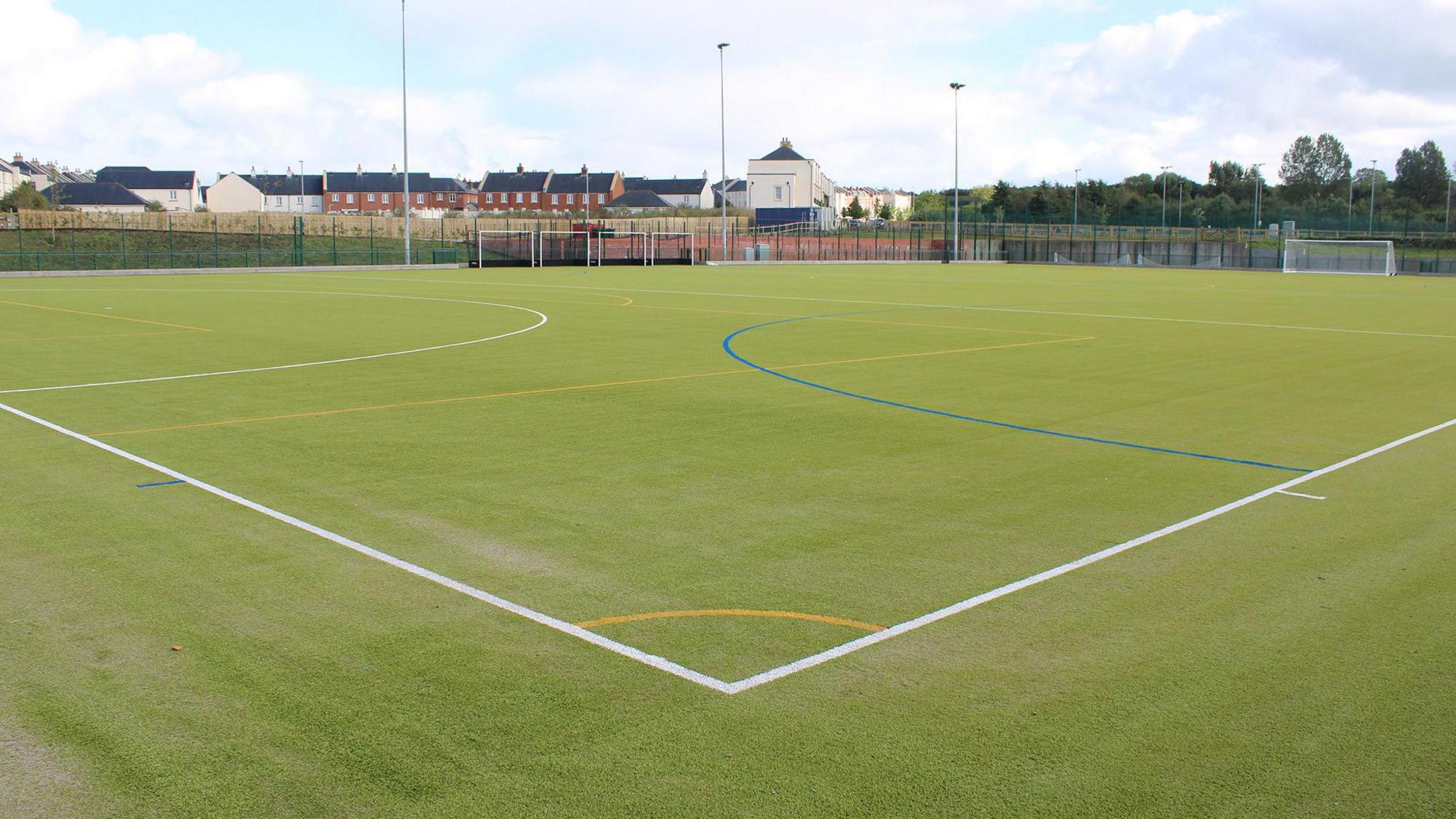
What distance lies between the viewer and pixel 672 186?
475 feet

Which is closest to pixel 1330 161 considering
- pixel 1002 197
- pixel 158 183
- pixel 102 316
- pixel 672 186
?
pixel 1002 197

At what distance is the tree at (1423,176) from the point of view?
137 m

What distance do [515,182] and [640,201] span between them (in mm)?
17004

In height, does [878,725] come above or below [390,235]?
below

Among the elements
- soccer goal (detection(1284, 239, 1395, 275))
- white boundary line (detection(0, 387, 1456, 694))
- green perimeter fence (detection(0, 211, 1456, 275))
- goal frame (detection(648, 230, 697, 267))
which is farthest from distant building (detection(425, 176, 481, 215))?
Answer: white boundary line (detection(0, 387, 1456, 694))

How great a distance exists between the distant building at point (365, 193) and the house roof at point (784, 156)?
151ft

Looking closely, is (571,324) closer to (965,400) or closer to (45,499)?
(965,400)

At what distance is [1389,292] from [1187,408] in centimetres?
3436

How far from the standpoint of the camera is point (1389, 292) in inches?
1617

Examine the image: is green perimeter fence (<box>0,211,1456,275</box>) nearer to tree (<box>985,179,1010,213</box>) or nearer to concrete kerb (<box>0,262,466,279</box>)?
concrete kerb (<box>0,262,466,279</box>)

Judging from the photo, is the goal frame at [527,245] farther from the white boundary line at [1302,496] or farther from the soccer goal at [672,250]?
the white boundary line at [1302,496]

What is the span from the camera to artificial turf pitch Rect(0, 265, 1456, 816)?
13.7 ft

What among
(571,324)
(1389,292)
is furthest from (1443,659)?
(1389,292)

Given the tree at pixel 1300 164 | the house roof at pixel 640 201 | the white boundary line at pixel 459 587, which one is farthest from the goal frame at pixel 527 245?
the tree at pixel 1300 164
